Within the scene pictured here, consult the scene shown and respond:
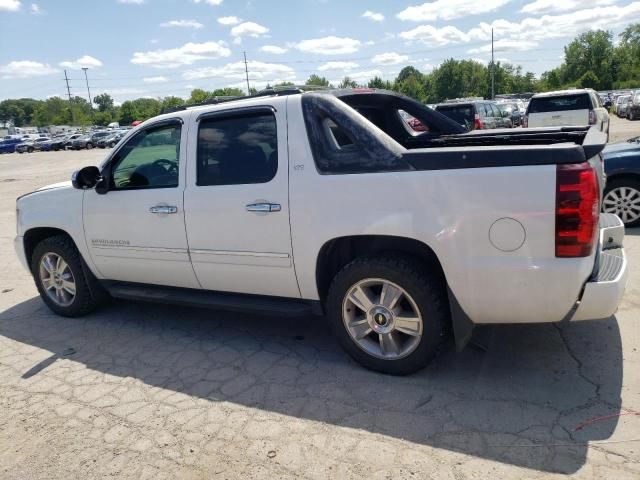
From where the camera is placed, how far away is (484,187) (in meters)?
2.93

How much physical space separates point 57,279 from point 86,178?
49.8 inches

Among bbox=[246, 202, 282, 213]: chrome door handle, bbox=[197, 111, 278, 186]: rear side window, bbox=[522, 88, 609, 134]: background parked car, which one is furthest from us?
bbox=[522, 88, 609, 134]: background parked car

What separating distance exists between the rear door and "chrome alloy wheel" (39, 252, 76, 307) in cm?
1240

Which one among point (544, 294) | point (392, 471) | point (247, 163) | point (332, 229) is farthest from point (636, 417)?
point (247, 163)

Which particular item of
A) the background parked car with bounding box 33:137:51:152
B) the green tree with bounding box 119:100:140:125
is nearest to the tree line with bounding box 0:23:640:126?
the green tree with bounding box 119:100:140:125

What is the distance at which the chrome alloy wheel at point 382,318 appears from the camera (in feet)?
11.1

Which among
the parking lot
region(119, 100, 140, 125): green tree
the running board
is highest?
region(119, 100, 140, 125): green tree

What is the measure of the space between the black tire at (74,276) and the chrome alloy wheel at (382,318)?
109 inches

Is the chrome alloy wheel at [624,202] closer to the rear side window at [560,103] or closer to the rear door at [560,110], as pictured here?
the rear door at [560,110]

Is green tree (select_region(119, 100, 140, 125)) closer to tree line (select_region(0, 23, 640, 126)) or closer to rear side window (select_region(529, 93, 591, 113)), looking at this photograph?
tree line (select_region(0, 23, 640, 126))

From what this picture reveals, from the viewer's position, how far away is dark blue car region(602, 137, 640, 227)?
6586 mm

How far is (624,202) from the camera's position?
6.78 metres

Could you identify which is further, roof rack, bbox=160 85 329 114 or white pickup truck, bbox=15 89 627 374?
roof rack, bbox=160 85 329 114

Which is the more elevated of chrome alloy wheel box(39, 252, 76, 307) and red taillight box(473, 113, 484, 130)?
red taillight box(473, 113, 484, 130)
